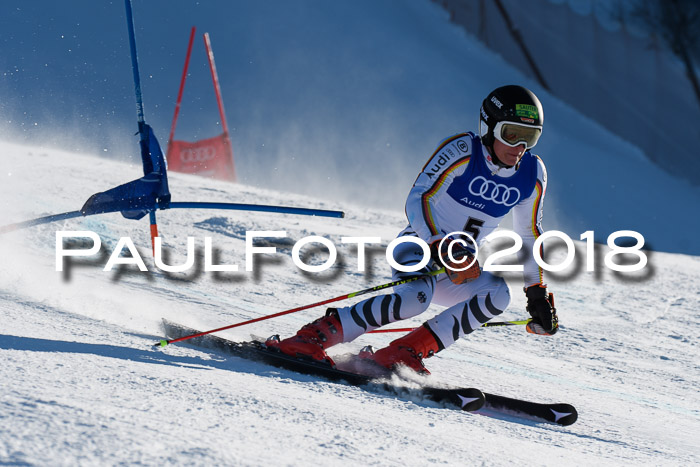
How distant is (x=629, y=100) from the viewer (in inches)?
723

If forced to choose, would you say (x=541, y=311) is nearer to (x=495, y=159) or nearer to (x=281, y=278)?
(x=495, y=159)

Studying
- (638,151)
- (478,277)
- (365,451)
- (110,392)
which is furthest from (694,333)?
(638,151)

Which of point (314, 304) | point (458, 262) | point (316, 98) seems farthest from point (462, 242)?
point (316, 98)

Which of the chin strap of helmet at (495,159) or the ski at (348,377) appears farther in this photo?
the chin strap of helmet at (495,159)

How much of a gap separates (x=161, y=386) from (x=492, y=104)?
75.2 inches

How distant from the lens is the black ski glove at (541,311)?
3.42m

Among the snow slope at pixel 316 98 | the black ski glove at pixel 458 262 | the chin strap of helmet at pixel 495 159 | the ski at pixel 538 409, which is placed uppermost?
the snow slope at pixel 316 98

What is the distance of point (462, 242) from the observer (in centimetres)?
334

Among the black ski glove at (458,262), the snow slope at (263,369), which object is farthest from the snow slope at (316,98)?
the black ski glove at (458,262)

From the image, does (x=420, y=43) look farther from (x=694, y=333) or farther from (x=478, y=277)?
(x=478, y=277)

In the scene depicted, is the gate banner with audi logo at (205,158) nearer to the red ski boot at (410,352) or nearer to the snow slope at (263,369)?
the snow slope at (263,369)

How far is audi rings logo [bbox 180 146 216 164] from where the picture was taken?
11.2 meters

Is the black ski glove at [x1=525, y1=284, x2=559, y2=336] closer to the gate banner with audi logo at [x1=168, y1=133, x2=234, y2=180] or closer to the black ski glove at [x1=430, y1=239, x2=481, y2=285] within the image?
the black ski glove at [x1=430, y1=239, x2=481, y2=285]

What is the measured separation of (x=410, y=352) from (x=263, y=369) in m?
0.68
